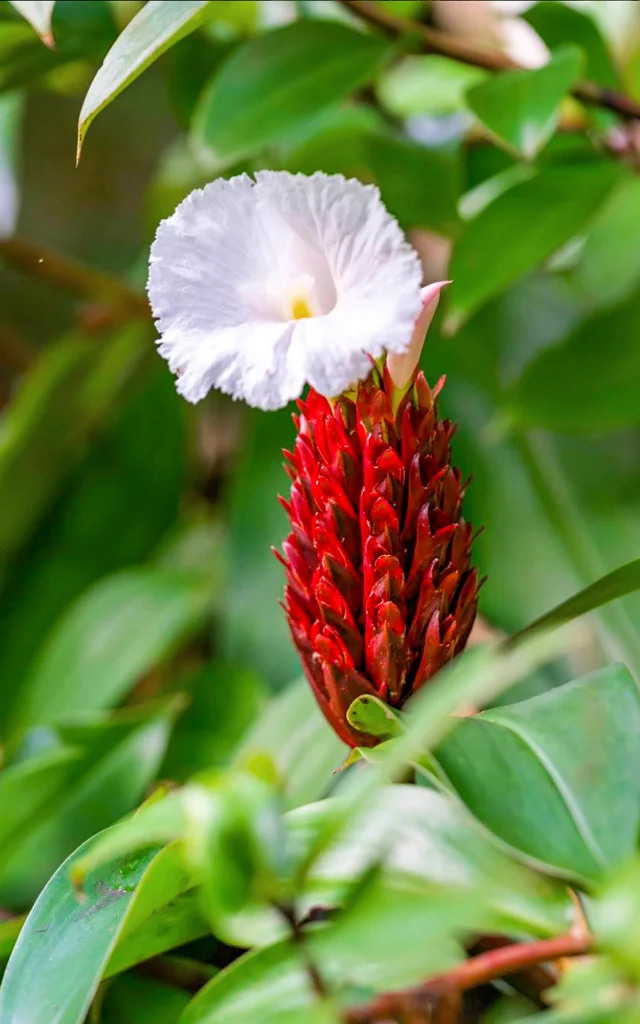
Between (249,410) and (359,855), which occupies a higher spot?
(359,855)

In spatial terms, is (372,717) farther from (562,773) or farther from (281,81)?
(281,81)

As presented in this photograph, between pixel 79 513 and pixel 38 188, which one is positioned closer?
pixel 79 513

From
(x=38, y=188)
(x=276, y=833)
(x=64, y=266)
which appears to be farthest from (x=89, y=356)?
(x=276, y=833)

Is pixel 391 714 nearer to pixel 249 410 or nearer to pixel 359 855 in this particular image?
pixel 359 855

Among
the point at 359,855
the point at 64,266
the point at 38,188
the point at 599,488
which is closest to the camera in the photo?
the point at 359,855

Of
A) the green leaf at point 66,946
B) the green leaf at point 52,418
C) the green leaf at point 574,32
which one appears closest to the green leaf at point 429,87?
the green leaf at point 574,32

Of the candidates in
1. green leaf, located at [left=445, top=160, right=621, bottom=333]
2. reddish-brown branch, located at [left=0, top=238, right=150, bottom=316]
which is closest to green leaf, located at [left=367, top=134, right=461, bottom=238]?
green leaf, located at [left=445, top=160, right=621, bottom=333]

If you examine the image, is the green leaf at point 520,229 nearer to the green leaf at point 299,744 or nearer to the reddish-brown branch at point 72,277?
the green leaf at point 299,744

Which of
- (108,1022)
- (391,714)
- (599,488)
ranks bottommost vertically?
(599,488)

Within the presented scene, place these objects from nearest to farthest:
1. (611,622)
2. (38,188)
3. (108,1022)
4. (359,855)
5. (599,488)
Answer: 1. (359,855)
2. (108,1022)
3. (611,622)
4. (599,488)
5. (38,188)
